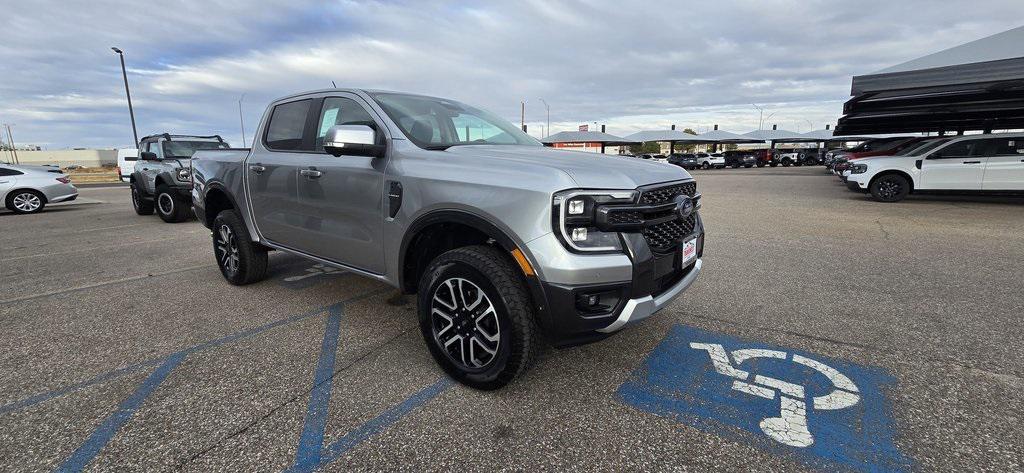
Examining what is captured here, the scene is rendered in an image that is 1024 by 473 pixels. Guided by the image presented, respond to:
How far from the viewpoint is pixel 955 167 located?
34.6 ft

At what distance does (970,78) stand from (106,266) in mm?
18129

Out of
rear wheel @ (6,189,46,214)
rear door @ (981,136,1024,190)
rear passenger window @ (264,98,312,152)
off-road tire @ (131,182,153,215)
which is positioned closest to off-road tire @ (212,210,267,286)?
rear passenger window @ (264,98,312,152)

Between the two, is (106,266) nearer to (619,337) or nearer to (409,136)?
(409,136)

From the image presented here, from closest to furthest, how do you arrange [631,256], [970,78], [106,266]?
[631,256]
[106,266]
[970,78]

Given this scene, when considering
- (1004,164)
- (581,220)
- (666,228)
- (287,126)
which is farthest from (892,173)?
(287,126)

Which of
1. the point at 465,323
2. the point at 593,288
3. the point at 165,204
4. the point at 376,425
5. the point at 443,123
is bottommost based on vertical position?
the point at 376,425

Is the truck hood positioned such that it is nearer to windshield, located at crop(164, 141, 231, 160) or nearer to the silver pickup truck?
the silver pickup truck

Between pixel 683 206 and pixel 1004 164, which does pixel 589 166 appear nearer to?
pixel 683 206

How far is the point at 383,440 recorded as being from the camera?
2.21 meters

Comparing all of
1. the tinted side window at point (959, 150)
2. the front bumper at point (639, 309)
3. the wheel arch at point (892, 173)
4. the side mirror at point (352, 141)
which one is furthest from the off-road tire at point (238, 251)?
the tinted side window at point (959, 150)

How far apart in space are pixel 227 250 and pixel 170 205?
6.25 meters

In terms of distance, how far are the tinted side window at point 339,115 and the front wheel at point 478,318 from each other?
4.11ft

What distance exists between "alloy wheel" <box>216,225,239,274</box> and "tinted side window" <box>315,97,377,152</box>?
5.44ft

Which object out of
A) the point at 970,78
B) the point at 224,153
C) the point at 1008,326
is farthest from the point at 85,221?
the point at 970,78
